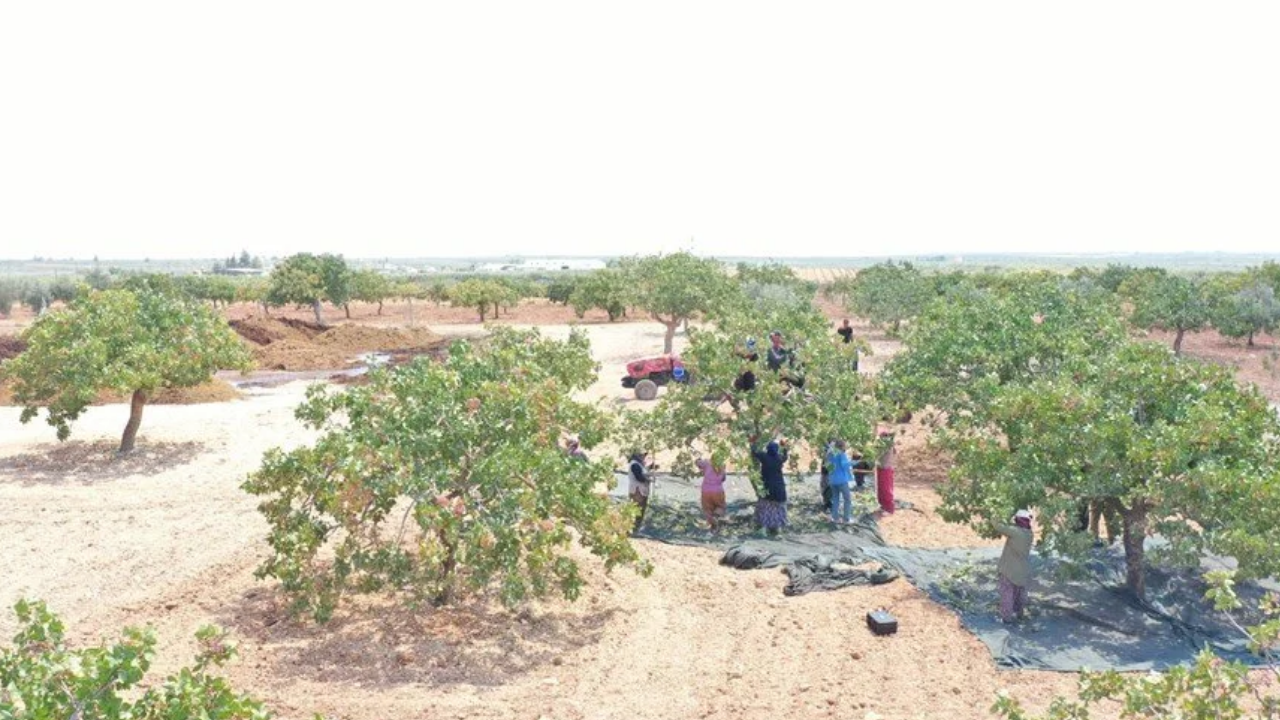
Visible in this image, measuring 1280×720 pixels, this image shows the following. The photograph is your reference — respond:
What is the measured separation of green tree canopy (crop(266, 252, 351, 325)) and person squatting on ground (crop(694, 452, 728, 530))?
4911 centimetres

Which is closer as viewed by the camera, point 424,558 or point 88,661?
point 88,661

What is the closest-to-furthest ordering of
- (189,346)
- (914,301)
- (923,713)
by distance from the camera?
(923,713), (189,346), (914,301)

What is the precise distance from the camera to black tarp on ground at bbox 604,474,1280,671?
9711 mm

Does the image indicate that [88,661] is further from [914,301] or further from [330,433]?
[914,301]

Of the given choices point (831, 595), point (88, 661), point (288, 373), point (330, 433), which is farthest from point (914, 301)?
point (88, 661)

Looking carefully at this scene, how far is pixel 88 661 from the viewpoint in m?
4.32

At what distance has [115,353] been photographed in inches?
696

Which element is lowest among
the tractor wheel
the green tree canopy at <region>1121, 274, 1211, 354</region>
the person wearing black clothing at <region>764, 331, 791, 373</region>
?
the tractor wheel

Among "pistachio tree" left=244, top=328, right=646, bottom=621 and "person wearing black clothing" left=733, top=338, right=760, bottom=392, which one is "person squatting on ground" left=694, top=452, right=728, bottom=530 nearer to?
"person wearing black clothing" left=733, top=338, right=760, bottom=392

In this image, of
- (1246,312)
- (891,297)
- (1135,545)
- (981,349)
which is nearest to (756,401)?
(981,349)

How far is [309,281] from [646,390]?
38.9 meters

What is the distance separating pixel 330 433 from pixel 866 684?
570 centimetres

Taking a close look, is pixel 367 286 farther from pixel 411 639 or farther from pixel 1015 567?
pixel 1015 567

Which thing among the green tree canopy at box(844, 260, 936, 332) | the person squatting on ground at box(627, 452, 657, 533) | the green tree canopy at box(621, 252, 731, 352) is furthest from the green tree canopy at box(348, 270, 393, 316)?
the person squatting on ground at box(627, 452, 657, 533)
